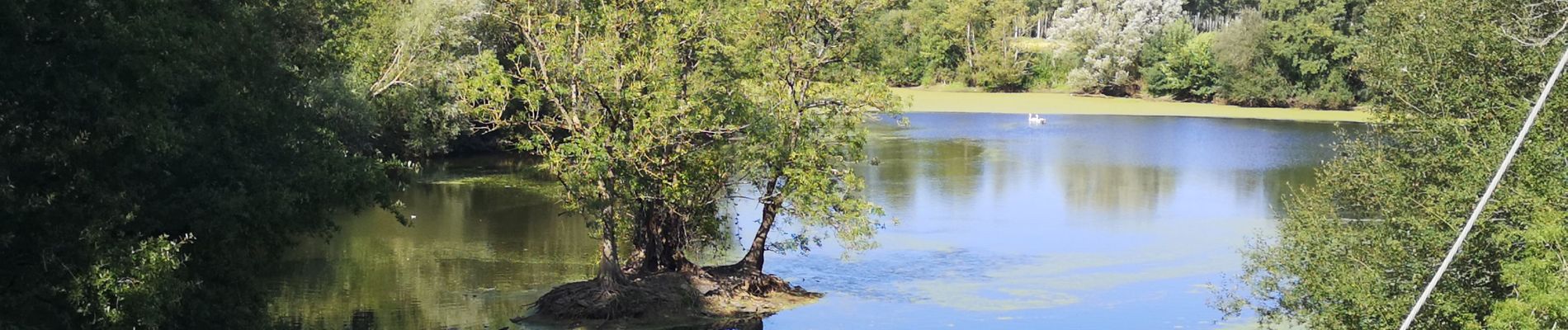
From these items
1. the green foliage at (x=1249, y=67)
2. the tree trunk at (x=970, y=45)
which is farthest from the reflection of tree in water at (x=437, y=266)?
the tree trunk at (x=970, y=45)

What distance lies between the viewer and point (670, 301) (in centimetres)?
2172

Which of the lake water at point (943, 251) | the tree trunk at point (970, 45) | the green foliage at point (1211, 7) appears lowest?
the lake water at point (943, 251)

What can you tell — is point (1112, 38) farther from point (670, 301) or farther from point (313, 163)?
point (313, 163)

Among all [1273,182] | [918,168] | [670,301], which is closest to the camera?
[670,301]

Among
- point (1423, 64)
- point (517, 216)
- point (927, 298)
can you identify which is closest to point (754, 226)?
point (517, 216)

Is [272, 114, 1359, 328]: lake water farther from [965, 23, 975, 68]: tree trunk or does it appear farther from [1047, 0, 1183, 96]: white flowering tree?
[965, 23, 975, 68]: tree trunk

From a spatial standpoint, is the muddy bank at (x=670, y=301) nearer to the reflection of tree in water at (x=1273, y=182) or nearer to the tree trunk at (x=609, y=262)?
the tree trunk at (x=609, y=262)

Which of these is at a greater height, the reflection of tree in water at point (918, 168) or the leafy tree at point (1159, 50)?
the leafy tree at point (1159, 50)

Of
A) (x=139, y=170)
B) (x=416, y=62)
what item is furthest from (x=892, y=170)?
(x=139, y=170)

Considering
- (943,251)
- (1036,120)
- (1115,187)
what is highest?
(1036,120)

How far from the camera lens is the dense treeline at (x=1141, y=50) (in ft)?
218

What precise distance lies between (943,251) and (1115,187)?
11.7 metres

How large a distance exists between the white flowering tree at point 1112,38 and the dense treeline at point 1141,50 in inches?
2.7

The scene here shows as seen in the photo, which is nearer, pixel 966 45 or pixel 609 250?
pixel 609 250
